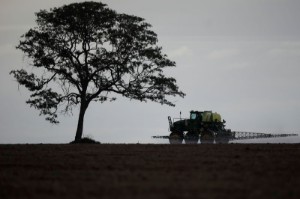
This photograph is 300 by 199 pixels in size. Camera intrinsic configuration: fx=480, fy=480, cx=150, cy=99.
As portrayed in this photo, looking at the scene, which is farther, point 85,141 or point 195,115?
point 195,115

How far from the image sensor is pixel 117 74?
3891cm

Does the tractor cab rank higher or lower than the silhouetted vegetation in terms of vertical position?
higher

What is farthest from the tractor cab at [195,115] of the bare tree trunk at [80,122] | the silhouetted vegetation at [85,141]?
the silhouetted vegetation at [85,141]

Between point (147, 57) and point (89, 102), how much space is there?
19.7 ft
